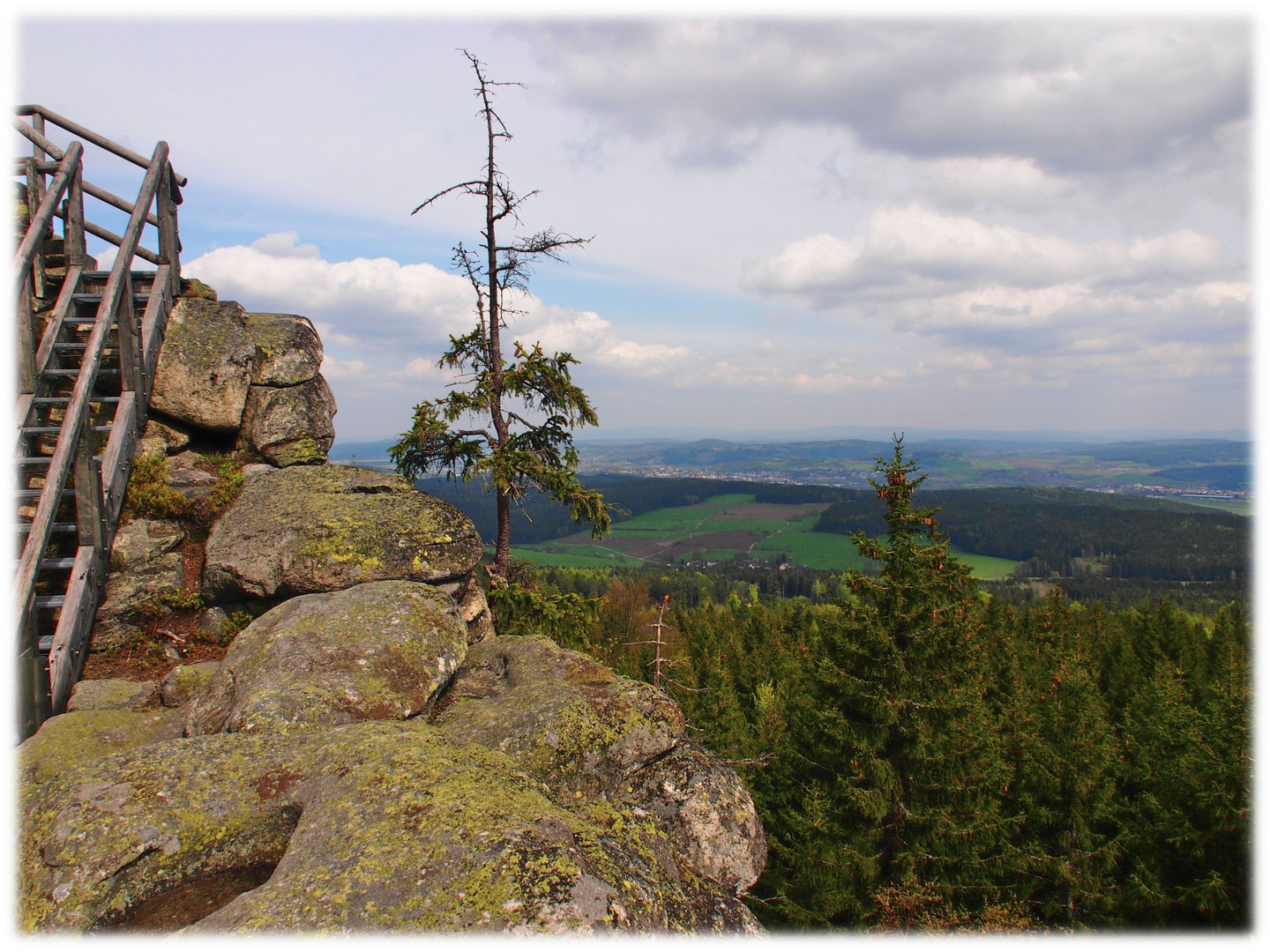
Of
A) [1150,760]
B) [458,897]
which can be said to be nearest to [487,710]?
[458,897]

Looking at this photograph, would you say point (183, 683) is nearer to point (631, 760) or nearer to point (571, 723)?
point (571, 723)

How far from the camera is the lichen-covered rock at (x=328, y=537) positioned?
34.3 ft

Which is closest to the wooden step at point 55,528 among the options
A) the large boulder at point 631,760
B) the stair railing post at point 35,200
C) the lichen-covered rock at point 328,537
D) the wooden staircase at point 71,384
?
the wooden staircase at point 71,384

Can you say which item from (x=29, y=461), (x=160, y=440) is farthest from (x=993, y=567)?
(x=29, y=461)

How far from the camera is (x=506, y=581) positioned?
1512 cm

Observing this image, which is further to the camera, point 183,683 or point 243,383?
point 243,383

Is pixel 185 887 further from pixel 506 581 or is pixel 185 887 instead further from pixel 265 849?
pixel 506 581

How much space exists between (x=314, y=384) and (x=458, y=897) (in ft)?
41.6

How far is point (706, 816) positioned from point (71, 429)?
31.9 ft

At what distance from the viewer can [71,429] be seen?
9.05 m

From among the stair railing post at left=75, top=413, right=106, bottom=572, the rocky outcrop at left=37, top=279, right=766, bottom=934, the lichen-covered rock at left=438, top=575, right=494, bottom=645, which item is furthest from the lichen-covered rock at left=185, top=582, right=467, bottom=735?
the stair railing post at left=75, top=413, right=106, bottom=572

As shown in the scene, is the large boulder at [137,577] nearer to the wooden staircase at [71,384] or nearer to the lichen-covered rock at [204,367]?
the wooden staircase at [71,384]

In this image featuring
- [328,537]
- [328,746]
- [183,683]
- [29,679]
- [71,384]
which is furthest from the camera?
[71,384]

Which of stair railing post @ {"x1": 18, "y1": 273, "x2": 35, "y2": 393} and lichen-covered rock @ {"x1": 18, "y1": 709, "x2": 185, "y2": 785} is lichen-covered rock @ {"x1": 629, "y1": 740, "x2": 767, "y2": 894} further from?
stair railing post @ {"x1": 18, "y1": 273, "x2": 35, "y2": 393}
